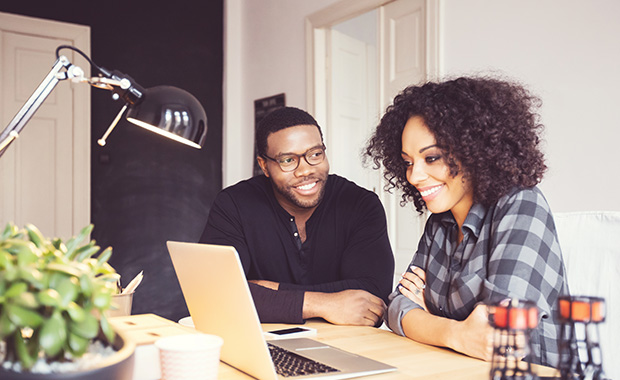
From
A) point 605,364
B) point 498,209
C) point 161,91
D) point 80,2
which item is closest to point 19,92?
point 80,2

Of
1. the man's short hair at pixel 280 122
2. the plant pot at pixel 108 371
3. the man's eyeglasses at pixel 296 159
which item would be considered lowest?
the plant pot at pixel 108 371

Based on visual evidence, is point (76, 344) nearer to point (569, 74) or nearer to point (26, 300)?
point (26, 300)

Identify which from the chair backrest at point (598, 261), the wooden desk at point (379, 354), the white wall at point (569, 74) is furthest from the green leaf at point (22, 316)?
the white wall at point (569, 74)

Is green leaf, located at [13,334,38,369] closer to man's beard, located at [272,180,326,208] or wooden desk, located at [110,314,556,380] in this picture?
wooden desk, located at [110,314,556,380]

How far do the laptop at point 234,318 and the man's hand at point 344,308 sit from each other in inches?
13.9

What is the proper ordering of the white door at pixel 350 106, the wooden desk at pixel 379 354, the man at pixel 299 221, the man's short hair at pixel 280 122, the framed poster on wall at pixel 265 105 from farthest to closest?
the framed poster on wall at pixel 265 105
the white door at pixel 350 106
the man's short hair at pixel 280 122
the man at pixel 299 221
the wooden desk at pixel 379 354

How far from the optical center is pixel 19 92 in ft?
12.7

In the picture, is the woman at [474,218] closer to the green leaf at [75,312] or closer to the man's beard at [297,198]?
the man's beard at [297,198]

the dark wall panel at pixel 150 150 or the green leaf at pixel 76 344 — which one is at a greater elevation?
the dark wall panel at pixel 150 150

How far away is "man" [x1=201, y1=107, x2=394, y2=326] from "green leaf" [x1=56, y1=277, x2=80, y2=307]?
4.45ft

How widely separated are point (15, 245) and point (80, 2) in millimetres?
3951

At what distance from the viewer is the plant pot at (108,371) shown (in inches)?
21.3

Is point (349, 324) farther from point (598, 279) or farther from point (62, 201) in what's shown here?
point (62, 201)

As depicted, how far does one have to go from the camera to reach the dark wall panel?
410 centimetres
